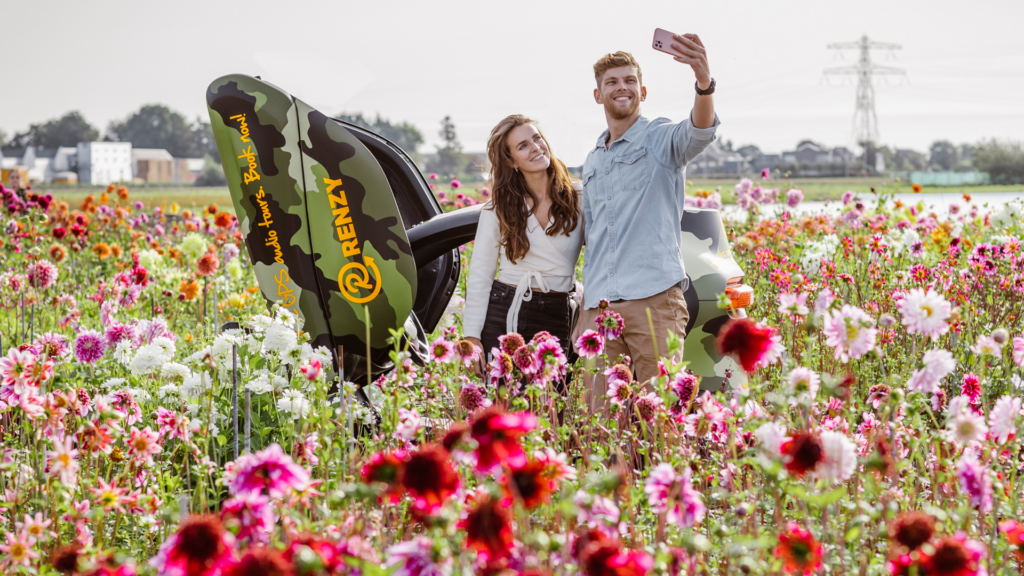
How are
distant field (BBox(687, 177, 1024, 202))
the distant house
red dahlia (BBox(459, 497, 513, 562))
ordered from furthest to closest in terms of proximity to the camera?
the distant house < distant field (BBox(687, 177, 1024, 202)) < red dahlia (BBox(459, 497, 513, 562))

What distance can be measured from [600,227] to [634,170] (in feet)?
0.86

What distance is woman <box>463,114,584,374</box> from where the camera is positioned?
3209 mm

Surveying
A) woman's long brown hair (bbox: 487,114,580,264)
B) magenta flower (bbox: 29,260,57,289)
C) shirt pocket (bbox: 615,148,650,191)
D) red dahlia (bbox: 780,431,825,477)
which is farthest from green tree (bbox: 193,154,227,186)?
red dahlia (bbox: 780,431,825,477)

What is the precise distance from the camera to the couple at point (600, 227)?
3.00 m

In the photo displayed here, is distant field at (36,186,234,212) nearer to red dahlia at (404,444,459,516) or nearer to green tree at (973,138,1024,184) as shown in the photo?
red dahlia at (404,444,459,516)

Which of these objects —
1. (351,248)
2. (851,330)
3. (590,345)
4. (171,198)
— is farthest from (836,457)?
(171,198)

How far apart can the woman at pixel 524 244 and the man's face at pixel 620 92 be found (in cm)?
33

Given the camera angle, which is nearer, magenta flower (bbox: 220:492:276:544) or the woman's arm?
magenta flower (bbox: 220:492:276:544)

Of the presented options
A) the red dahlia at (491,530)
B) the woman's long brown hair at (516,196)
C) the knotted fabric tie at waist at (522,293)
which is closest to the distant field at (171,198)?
the woman's long brown hair at (516,196)

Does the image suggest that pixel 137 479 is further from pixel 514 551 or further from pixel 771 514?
pixel 771 514

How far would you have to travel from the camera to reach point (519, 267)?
3.27 metres

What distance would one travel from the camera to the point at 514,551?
1163 mm

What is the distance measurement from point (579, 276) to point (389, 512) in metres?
4.57

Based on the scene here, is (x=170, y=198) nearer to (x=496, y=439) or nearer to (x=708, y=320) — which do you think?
(x=708, y=320)
